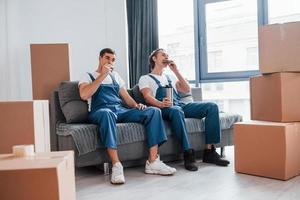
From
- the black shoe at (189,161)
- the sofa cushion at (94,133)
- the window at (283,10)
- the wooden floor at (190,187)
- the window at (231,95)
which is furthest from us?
the window at (231,95)

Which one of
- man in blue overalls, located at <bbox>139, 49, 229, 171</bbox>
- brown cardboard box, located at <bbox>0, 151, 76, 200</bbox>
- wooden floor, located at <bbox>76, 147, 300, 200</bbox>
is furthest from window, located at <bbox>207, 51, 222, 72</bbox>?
A: brown cardboard box, located at <bbox>0, 151, 76, 200</bbox>

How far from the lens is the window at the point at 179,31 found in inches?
176

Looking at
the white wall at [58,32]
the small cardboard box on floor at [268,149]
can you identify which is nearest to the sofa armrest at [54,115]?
the white wall at [58,32]

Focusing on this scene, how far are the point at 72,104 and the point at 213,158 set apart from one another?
1227 millimetres

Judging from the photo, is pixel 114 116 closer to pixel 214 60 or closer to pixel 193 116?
pixel 193 116

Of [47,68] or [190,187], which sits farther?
[47,68]

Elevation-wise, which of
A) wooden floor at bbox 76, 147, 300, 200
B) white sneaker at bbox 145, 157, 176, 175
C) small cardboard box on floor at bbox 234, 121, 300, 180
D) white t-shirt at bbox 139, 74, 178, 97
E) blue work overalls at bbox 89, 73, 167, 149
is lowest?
wooden floor at bbox 76, 147, 300, 200

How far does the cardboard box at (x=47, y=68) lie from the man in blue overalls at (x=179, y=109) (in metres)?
0.73

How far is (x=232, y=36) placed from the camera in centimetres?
424

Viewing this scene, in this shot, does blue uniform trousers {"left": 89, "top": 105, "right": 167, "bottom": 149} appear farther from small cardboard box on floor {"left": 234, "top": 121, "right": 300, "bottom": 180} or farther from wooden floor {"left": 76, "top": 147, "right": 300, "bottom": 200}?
small cardboard box on floor {"left": 234, "top": 121, "right": 300, "bottom": 180}

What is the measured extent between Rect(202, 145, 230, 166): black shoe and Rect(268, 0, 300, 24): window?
1.93 m

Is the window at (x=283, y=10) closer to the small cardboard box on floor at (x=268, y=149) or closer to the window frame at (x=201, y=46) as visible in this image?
the window frame at (x=201, y=46)

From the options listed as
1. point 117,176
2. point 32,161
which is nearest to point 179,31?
point 117,176

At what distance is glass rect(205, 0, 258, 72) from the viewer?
4.08 metres
